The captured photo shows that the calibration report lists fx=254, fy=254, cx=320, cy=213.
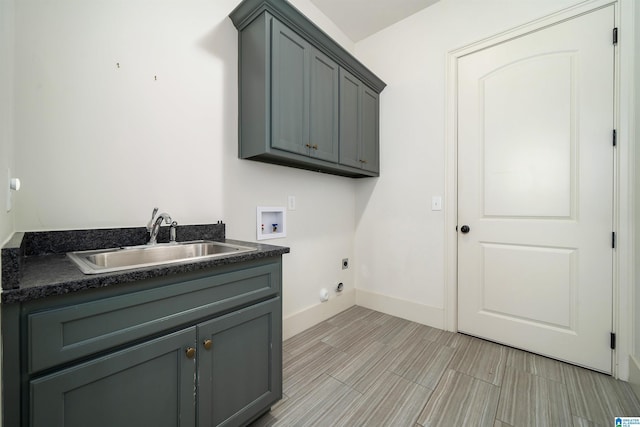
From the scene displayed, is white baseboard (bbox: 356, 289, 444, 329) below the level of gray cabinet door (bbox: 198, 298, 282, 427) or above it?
below

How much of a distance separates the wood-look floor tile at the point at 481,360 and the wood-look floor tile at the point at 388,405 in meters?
0.41

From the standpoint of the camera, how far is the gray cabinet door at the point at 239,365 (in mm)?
1028

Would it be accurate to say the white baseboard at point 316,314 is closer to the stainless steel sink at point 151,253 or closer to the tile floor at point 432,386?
the tile floor at point 432,386

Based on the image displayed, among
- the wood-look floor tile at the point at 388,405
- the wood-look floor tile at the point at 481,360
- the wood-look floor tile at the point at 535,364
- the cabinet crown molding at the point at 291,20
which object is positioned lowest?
the wood-look floor tile at the point at 388,405

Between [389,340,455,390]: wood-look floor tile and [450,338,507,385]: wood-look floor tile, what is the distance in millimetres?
73

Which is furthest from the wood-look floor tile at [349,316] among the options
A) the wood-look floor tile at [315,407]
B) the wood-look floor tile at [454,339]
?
the wood-look floor tile at [315,407]

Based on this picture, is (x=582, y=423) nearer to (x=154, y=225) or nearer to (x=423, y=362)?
(x=423, y=362)

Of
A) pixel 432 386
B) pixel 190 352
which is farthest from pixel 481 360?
pixel 190 352

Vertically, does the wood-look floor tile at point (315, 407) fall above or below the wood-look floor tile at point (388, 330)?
below

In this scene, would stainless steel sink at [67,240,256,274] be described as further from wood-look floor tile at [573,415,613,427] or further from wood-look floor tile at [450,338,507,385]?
wood-look floor tile at [573,415,613,427]

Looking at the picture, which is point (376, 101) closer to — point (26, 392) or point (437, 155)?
point (437, 155)

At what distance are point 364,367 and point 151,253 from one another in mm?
1507

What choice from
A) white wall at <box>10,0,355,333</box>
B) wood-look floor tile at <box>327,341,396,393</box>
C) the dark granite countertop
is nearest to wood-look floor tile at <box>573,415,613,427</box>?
wood-look floor tile at <box>327,341,396,393</box>

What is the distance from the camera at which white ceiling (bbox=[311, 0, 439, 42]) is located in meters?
2.28
